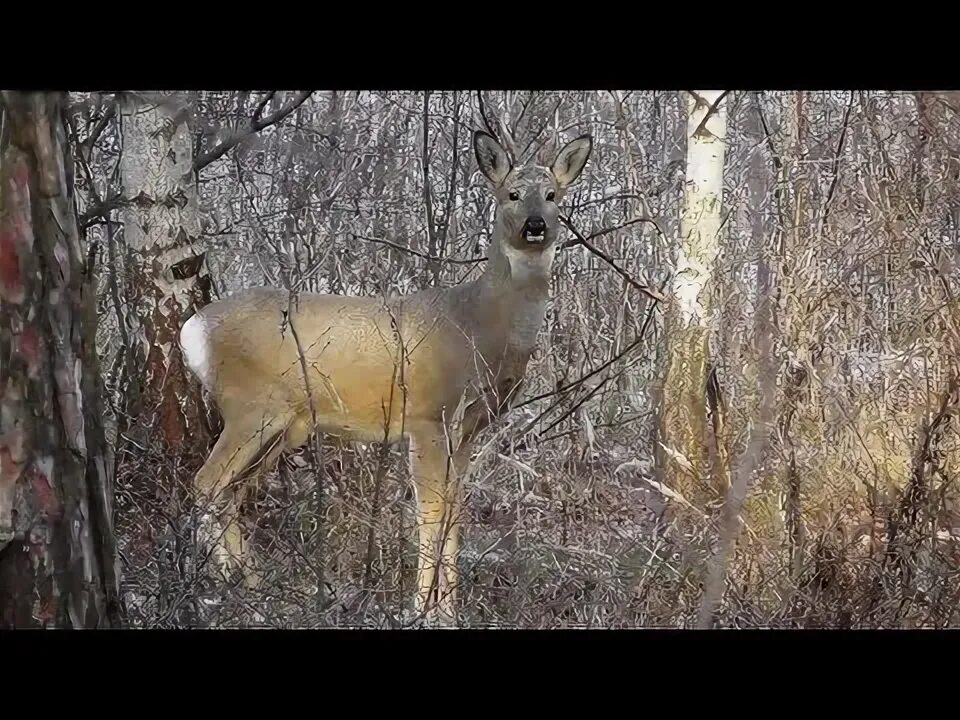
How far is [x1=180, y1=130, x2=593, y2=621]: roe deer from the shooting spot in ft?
15.2

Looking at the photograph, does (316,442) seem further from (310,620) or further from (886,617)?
(886,617)

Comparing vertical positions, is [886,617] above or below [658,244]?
below

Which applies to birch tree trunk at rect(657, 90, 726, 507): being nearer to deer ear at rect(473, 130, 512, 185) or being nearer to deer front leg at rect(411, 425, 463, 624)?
deer ear at rect(473, 130, 512, 185)

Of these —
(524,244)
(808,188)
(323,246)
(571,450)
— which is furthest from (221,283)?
(808,188)

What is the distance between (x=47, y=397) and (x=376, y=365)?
1255 millimetres

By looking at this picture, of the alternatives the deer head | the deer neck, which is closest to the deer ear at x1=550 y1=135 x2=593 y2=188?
the deer head

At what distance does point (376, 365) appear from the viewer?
15.3 feet

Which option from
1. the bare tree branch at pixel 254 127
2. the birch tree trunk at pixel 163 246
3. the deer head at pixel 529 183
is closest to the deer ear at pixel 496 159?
the deer head at pixel 529 183

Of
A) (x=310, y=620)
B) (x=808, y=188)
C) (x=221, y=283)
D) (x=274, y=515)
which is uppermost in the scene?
(x=808, y=188)

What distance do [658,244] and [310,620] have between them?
1.93 metres

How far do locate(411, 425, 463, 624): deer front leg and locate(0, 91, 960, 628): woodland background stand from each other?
0.16ft

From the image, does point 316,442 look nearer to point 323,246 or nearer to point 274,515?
point 274,515

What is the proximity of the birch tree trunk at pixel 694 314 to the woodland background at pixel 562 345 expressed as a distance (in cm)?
1

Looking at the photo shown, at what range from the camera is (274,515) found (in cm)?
471
